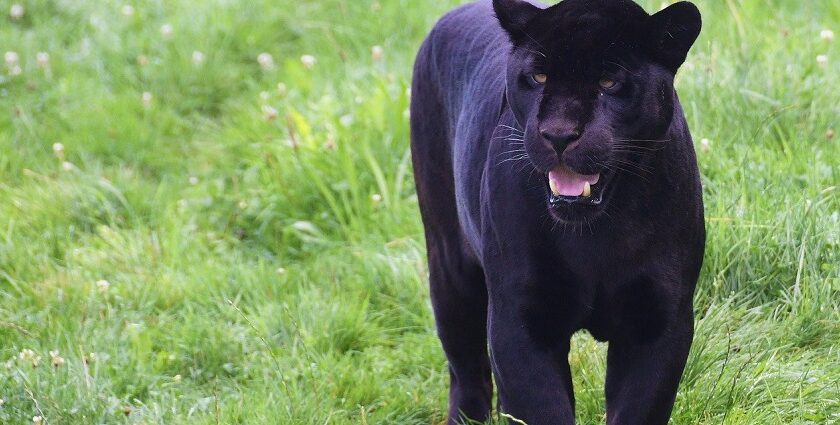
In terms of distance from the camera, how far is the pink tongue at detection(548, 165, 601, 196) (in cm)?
283

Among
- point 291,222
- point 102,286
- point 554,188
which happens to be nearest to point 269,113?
point 291,222

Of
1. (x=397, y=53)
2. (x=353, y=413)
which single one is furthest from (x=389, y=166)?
(x=353, y=413)

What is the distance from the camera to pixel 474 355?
392 cm

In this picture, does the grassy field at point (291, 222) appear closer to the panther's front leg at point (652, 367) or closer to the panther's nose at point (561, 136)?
the panther's front leg at point (652, 367)

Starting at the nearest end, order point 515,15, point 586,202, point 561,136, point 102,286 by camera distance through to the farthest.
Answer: point 561,136, point 586,202, point 515,15, point 102,286

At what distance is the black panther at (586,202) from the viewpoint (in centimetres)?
275

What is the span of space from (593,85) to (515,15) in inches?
11.8

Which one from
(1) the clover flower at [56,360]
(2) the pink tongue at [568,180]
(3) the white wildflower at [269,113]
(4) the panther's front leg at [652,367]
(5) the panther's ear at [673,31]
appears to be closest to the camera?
(5) the panther's ear at [673,31]

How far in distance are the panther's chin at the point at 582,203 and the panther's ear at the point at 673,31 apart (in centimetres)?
29

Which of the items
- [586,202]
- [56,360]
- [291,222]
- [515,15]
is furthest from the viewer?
[291,222]

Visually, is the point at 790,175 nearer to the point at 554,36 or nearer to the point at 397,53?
the point at 554,36

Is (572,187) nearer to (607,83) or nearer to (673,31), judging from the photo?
(607,83)

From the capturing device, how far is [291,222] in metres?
5.64

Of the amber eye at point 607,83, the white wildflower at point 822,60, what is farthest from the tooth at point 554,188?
the white wildflower at point 822,60
